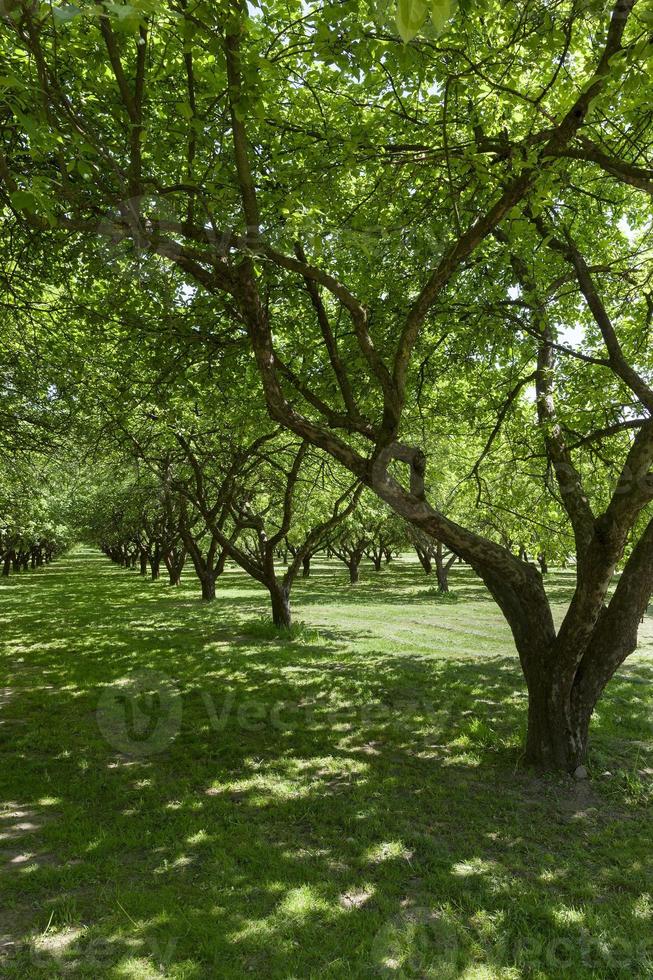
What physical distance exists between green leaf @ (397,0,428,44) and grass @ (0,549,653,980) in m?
4.47

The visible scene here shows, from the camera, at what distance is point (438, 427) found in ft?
40.3

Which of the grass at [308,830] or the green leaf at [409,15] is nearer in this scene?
the green leaf at [409,15]

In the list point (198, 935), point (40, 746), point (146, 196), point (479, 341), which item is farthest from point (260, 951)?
point (479, 341)

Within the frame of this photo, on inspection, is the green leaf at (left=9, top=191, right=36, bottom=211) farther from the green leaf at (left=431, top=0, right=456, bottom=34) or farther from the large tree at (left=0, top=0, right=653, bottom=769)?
the green leaf at (left=431, top=0, right=456, bottom=34)

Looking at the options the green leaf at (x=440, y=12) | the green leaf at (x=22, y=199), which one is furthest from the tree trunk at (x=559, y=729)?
the green leaf at (x=22, y=199)

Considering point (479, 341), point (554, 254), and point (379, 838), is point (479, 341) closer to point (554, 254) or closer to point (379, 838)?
point (554, 254)

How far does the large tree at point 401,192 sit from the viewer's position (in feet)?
15.7

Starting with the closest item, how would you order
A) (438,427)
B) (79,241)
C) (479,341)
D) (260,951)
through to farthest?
(260,951), (79,241), (479,341), (438,427)

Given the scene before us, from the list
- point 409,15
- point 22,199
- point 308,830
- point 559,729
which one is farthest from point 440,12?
point 559,729

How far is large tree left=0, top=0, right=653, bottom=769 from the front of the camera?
4.77m

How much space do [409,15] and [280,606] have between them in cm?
1421

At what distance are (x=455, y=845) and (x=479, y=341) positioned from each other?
19.6 ft

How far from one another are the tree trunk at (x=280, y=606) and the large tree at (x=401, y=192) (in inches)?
297

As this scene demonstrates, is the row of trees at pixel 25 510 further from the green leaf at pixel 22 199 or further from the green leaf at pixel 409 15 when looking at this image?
the green leaf at pixel 409 15
